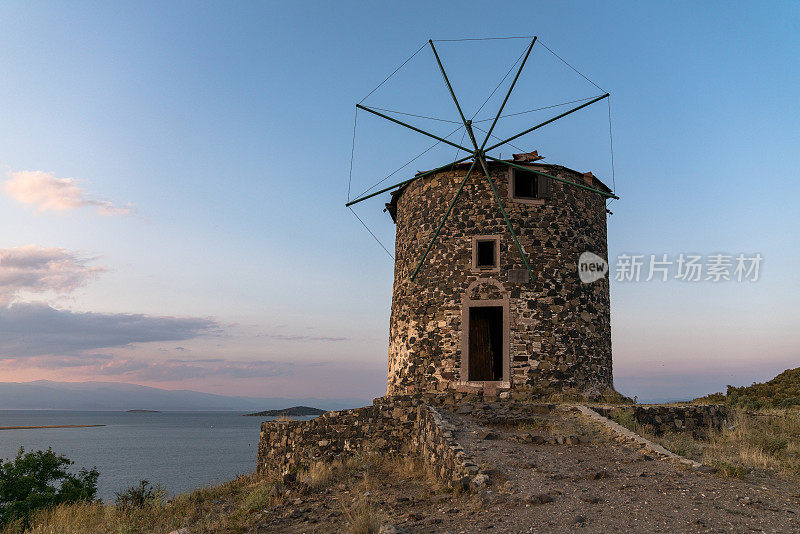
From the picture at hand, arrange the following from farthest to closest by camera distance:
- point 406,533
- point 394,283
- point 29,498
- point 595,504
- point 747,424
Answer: point 394,283 < point 29,498 < point 747,424 < point 595,504 < point 406,533

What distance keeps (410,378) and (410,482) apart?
543 cm

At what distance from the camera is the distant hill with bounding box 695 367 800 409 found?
55.1ft

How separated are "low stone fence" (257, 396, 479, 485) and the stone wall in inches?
72.7

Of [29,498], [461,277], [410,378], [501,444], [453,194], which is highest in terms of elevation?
[453,194]

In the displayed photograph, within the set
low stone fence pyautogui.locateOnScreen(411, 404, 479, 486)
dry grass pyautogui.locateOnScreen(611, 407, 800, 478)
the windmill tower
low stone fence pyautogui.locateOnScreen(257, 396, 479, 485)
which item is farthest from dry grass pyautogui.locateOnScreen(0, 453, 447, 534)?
dry grass pyautogui.locateOnScreen(611, 407, 800, 478)

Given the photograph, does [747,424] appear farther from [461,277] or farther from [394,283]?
[394,283]

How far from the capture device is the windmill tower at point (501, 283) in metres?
14.5

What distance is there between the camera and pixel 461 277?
15.1 m

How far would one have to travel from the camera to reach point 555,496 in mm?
7031

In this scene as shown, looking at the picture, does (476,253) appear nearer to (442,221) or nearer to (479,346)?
(442,221)

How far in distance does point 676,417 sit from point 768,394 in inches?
393

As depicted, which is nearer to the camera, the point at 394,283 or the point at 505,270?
the point at 505,270

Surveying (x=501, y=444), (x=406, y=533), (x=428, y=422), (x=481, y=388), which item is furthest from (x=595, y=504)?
(x=481, y=388)

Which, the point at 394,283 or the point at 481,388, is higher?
the point at 394,283
